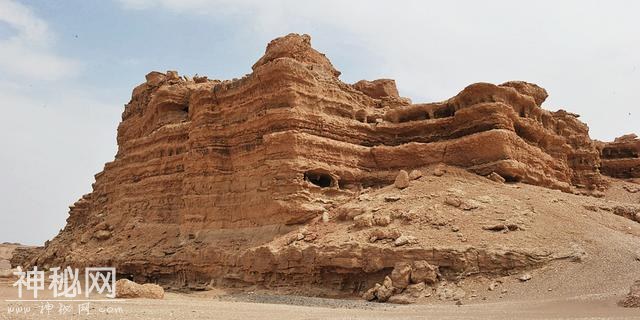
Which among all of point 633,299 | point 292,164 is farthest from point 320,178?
point 633,299

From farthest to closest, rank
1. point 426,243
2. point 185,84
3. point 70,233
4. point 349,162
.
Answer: point 70,233 < point 185,84 < point 349,162 < point 426,243

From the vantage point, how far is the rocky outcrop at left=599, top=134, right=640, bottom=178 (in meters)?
39.1

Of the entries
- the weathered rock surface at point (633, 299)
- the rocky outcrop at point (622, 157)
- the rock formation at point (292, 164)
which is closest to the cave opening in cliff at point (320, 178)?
the rock formation at point (292, 164)

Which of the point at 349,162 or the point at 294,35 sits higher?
the point at 294,35

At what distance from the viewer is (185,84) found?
31.4 metres

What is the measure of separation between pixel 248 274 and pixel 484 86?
12737mm

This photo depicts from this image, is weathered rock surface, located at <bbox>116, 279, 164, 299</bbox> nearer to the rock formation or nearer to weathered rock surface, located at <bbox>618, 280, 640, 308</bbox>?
the rock formation

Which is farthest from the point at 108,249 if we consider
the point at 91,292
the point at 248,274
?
the point at 248,274

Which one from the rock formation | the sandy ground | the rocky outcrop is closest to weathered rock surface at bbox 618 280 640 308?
the sandy ground

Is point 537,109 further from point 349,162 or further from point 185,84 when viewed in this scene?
point 185,84

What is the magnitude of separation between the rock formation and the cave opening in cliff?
0.20 ft

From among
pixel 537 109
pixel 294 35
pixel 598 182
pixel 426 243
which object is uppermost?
pixel 294 35

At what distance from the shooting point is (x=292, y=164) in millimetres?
21125

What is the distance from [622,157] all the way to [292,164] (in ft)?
100
